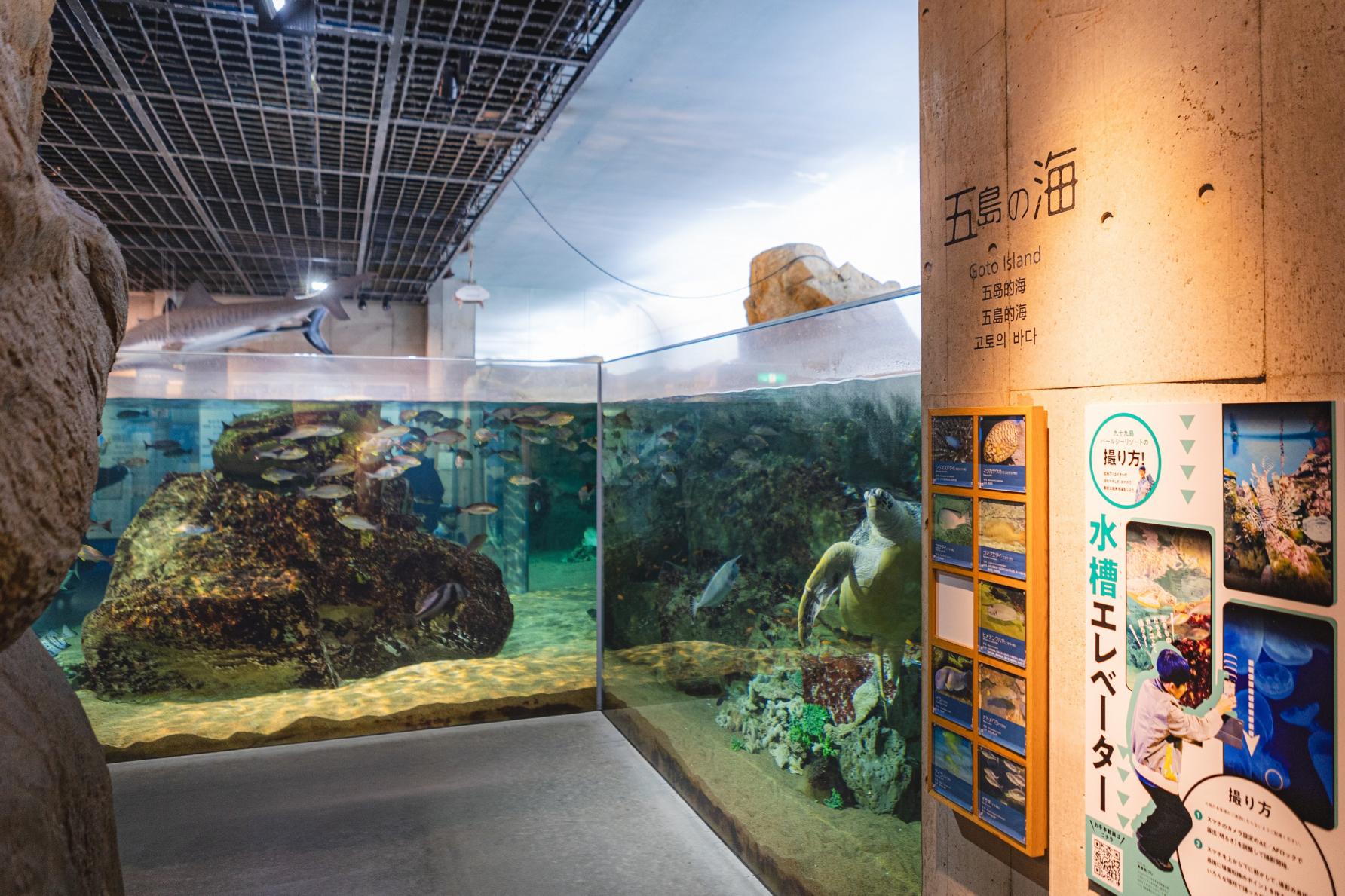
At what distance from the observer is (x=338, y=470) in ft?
16.9

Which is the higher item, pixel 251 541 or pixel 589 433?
pixel 589 433

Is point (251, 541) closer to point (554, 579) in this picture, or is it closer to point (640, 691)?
point (554, 579)

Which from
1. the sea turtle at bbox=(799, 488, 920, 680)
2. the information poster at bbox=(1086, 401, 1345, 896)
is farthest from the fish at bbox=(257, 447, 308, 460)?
the information poster at bbox=(1086, 401, 1345, 896)

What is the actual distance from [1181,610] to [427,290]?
13.2 metres

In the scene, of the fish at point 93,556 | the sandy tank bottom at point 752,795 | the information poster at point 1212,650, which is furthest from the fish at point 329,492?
the information poster at point 1212,650

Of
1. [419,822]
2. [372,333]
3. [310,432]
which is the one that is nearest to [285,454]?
[310,432]

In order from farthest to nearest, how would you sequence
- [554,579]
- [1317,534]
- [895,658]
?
[554,579], [895,658], [1317,534]

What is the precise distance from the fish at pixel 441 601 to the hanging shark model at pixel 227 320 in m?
Result: 4.85

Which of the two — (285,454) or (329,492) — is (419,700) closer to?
(329,492)

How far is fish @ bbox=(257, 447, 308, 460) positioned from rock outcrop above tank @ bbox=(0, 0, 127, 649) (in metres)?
3.96

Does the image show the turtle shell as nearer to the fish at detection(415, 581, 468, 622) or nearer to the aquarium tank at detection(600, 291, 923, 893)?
the aquarium tank at detection(600, 291, 923, 893)

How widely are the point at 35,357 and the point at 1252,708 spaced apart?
181cm

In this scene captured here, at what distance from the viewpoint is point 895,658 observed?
8.06 ft

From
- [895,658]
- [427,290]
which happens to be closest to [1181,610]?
[895,658]
